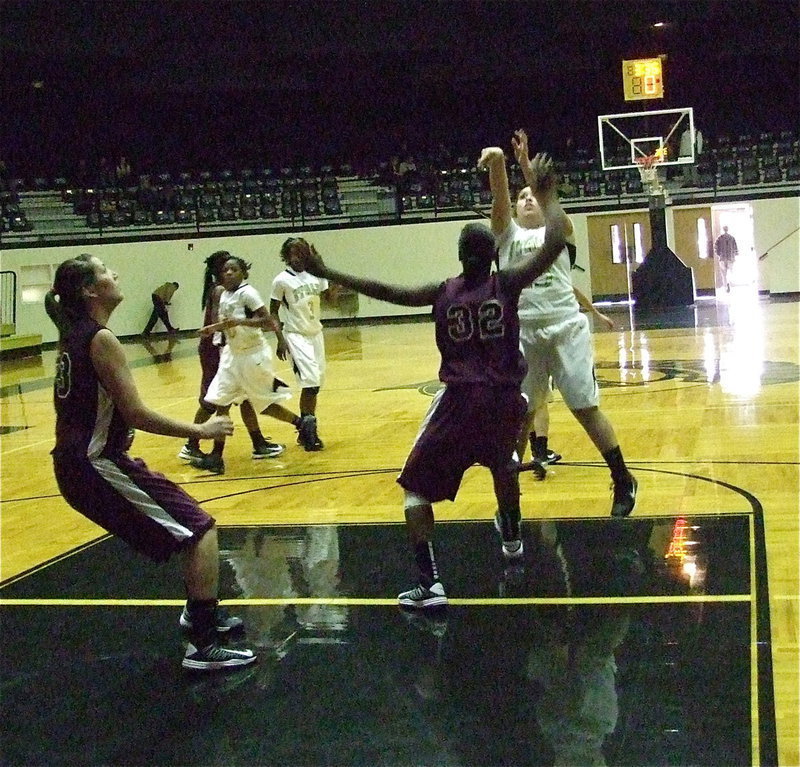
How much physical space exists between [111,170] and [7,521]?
73.7 ft

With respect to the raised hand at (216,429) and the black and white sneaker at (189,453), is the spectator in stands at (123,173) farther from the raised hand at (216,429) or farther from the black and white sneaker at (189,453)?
the raised hand at (216,429)

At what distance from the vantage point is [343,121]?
29.3 metres

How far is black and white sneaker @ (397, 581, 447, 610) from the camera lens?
13.9ft

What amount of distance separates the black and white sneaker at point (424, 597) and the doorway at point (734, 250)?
73.2ft

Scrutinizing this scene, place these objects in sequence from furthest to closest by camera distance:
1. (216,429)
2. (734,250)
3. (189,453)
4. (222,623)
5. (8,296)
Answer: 1. (734,250)
2. (8,296)
3. (189,453)
4. (222,623)
5. (216,429)

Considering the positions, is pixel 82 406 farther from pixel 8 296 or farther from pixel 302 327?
pixel 8 296

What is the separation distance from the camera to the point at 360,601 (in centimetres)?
447

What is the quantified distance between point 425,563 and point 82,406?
148 cm

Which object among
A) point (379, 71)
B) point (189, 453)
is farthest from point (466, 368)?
point (379, 71)

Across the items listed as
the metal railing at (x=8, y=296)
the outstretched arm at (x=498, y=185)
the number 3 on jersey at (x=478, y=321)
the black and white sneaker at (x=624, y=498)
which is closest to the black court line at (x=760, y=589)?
the black and white sneaker at (x=624, y=498)

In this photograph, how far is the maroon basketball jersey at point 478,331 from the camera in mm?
4215

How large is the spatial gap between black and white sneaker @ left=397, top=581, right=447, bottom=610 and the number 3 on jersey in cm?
101

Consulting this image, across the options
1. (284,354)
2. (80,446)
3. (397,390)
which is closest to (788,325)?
(397,390)

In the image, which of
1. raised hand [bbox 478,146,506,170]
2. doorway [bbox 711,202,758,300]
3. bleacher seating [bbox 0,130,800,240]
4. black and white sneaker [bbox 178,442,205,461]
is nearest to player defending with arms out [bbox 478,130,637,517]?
raised hand [bbox 478,146,506,170]
